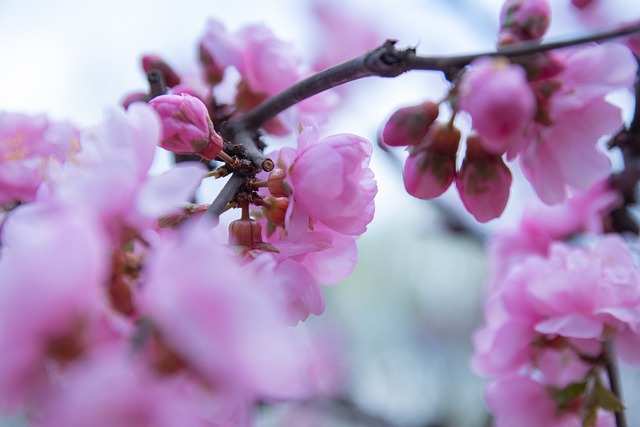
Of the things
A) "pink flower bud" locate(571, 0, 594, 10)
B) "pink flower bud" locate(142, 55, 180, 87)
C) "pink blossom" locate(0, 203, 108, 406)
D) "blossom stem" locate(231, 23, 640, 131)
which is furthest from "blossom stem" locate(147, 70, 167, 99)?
"pink flower bud" locate(571, 0, 594, 10)

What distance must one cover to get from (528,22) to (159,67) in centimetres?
50

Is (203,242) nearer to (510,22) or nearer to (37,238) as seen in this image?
(37,238)

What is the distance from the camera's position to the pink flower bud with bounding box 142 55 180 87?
0.83m

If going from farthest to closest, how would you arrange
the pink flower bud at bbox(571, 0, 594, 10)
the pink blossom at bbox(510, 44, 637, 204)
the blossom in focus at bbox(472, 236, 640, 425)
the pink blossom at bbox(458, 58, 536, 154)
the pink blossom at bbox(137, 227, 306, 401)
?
the pink flower bud at bbox(571, 0, 594, 10) → the blossom in focus at bbox(472, 236, 640, 425) → the pink blossom at bbox(510, 44, 637, 204) → the pink blossom at bbox(458, 58, 536, 154) → the pink blossom at bbox(137, 227, 306, 401)

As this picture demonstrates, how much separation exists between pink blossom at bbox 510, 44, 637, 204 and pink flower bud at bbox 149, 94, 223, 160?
0.30m

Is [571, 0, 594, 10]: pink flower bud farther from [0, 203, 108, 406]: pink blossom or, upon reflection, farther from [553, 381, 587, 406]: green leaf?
[0, 203, 108, 406]: pink blossom

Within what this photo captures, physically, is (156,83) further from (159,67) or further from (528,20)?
(528,20)

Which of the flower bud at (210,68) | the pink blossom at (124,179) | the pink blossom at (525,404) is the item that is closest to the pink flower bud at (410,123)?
the pink blossom at (124,179)

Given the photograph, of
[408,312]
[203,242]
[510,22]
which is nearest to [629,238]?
[510,22]

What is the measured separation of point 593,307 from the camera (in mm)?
727

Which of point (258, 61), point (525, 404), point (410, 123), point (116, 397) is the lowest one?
point (525, 404)

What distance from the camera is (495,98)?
1.41 ft

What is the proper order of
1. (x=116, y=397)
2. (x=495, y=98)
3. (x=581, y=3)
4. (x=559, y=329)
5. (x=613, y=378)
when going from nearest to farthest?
1. (x=116, y=397)
2. (x=495, y=98)
3. (x=559, y=329)
4. (x=613, y=378)
5. (x=581, y=3)

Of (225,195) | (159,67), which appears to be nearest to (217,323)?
(225,195)
